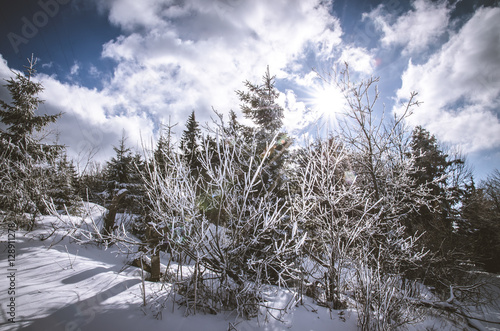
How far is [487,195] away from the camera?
15.8 meters

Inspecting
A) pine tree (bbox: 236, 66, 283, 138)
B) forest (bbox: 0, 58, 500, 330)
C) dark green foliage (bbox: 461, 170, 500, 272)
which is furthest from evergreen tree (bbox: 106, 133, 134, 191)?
dark green foliage (bbox: 461, 170, 500, 272)

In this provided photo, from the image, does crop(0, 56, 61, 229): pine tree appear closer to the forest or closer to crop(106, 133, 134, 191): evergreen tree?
the forest

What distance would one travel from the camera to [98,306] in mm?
3094

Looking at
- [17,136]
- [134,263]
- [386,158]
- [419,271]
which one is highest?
[17,136]

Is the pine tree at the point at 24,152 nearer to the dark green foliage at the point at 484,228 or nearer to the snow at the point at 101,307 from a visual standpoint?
the snow at the point at 101,307

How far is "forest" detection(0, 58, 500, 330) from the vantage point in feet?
11.3

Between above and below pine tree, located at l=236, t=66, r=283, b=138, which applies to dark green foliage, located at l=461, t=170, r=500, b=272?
below

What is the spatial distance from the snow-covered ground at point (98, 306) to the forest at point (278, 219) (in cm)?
25

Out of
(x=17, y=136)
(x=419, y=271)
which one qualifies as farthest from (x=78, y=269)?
(x=17, y=136)

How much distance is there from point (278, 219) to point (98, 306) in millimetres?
3342

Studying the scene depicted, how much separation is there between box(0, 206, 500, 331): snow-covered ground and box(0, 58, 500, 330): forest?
0.25 meters

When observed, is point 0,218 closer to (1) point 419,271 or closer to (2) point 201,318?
(2) point 201,318

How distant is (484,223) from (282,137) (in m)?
15.0

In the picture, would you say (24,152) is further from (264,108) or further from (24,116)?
(264,108)
